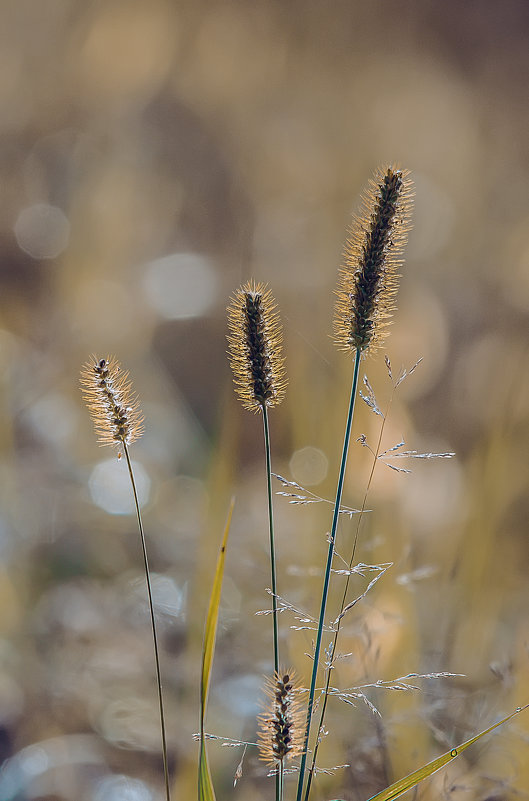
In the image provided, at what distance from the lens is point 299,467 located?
73 centimetres

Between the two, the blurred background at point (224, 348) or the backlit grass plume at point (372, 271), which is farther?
the blurred background at point (224, 348)

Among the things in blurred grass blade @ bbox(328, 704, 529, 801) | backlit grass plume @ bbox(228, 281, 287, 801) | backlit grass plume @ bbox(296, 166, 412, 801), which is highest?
backlit grass plume @ bbox(296, 166, 412, 801)

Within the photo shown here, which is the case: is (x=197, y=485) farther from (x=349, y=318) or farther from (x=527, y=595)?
(x=349, y=318)

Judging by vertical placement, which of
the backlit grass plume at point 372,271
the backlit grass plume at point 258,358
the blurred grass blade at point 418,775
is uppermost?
the backlit grass plume at point 372,271

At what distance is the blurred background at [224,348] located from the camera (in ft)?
1.97

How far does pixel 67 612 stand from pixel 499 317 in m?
0.73

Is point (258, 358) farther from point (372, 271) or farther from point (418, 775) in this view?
point (418, 775)

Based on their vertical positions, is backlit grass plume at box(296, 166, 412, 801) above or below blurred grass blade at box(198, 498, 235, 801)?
above

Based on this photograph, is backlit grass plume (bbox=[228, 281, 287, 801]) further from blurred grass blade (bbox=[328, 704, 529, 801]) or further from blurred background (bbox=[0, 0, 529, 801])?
blurred background (bbox=[0, 0, 529, 801])

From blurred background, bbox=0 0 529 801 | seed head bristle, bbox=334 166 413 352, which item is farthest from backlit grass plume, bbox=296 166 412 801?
blurred background, bbox=0 0 529 801

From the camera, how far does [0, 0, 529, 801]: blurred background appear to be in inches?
23.6

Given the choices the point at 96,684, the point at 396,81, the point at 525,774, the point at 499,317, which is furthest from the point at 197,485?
the point at 396,81

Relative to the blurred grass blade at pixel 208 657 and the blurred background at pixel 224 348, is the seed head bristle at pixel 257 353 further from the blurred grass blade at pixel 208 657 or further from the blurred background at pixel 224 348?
the blurred background at pixel 224 348

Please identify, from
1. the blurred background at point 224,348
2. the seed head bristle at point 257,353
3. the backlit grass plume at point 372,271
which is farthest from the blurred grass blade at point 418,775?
the blurred background at point 224,348
